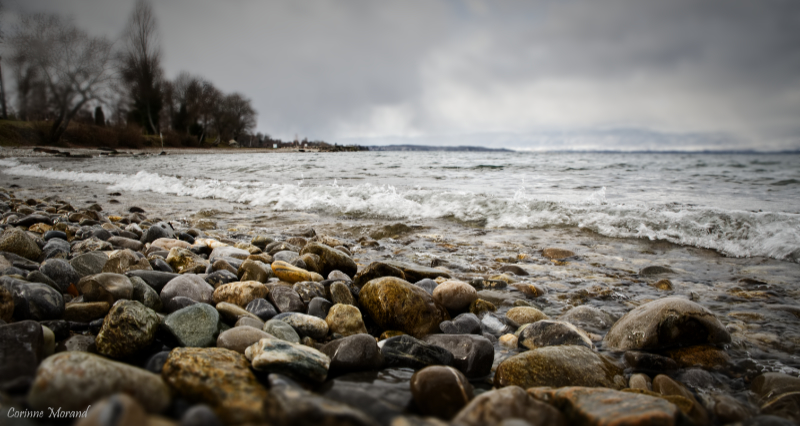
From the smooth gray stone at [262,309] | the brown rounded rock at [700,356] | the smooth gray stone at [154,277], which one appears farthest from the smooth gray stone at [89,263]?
the brown rounded rock at [700,356]

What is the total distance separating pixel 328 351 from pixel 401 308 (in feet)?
2.18

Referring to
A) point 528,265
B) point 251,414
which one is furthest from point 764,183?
point 251,414

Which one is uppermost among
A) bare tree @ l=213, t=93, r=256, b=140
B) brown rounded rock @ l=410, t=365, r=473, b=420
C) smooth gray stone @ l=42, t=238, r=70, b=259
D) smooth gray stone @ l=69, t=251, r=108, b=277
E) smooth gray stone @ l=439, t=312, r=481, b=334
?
bare tree @ l=213, t=93, r=256, b=140

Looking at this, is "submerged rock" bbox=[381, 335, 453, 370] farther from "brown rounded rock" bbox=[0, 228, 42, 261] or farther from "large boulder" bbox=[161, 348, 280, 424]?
"brown rounded rock" bbox=[0, 228, 42, 261]

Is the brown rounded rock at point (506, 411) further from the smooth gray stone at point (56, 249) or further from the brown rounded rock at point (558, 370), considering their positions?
the smooth gray stone at point (56, 249)

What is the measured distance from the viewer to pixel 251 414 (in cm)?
107

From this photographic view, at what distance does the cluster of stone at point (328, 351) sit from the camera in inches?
41.6

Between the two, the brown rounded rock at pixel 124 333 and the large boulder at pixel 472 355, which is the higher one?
the brown rounded rock at pixel 124 333

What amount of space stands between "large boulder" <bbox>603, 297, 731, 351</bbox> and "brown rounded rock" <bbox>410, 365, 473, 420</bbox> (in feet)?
4.18

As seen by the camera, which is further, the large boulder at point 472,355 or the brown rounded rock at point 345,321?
the brown rounded rock at point 345,321

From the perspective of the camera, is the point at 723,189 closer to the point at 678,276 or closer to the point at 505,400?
the point at 678,276

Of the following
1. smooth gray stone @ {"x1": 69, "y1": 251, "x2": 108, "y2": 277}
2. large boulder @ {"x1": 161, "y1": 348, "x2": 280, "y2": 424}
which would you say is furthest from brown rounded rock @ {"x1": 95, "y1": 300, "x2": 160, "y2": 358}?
smooth gray stone @ {"x1": 69, "y1": 251, "x2": 108, "y2": 277}

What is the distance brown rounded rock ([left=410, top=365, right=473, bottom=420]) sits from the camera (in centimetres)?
128

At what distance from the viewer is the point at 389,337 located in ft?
6.38
